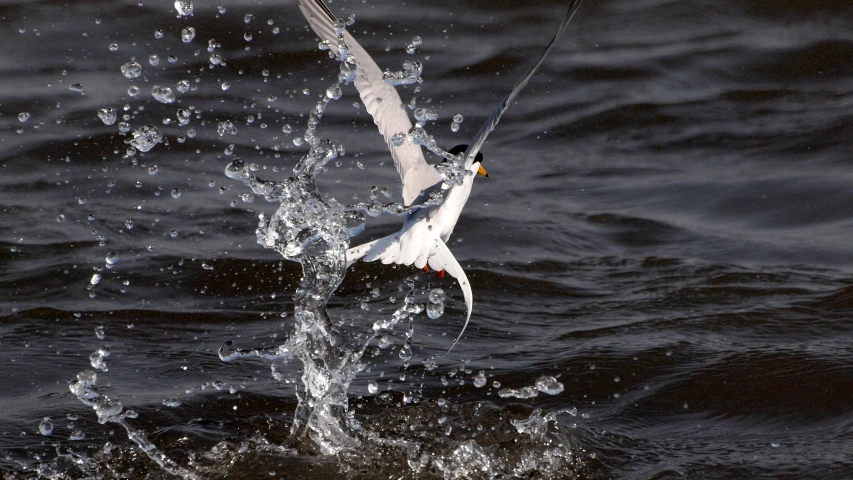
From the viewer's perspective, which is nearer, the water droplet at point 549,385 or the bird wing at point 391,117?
the water droplet at point 549,385

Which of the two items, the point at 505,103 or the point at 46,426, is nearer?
the point at 46,426

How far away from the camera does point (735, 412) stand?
12.4 ft

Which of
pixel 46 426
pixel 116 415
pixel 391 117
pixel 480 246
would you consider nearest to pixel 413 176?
pixel 391 117

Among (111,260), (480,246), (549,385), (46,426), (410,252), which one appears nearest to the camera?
(46,426)

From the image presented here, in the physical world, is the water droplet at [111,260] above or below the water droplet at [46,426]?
below

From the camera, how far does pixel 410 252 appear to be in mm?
4250

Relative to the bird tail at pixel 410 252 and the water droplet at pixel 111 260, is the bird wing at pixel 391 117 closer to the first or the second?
the bird tail at pixel 410 252

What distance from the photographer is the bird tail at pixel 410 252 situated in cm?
421

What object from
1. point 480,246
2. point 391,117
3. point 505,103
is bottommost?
point 480,246

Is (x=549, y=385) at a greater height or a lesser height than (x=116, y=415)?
lesser

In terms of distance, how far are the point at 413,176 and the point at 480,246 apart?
964 mm

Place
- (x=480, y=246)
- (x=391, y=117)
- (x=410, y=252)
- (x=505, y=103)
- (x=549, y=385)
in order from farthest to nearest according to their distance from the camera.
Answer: (x=480, y=246) → (x=391, y=117) → (x=410, y=252) → (x=549, y=385) → (x=505, y=103)

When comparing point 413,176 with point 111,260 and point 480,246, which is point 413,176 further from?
point 111,260

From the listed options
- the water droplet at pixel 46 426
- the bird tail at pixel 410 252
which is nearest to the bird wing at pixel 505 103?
the bird tail at pixel 410 252
